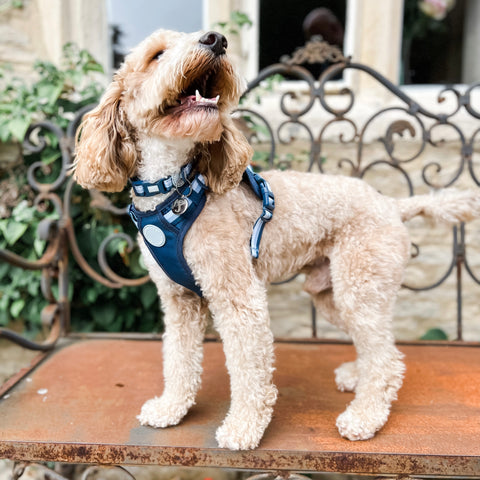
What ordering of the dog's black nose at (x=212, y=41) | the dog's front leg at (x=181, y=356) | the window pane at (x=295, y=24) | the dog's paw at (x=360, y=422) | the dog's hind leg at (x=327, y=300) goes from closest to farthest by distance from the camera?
the dog's black nose at (x=212, y=41), the dog's paw at (x=360, y=422), the dog's front leg at (x=181, y=356), the dog's hind leg at (x=327, y=300), the window pane at (x=295, y=24)

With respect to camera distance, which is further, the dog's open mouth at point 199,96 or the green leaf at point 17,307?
the green leaf at point 17,307

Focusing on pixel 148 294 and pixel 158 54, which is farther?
pixel 148 294

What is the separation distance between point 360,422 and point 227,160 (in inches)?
34.5

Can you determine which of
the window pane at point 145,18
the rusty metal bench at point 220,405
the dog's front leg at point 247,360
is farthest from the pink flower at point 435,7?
the dog's front leg at point 247,360

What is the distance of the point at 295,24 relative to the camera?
2756 millimetres

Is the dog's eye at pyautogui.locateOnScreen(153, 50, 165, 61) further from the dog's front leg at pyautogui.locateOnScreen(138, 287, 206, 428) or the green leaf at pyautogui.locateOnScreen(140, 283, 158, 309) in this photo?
the green leaf at pyautogui.locateOnScreen(140, 283, 158, 309)

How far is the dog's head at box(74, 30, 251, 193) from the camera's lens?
1079 millimetres

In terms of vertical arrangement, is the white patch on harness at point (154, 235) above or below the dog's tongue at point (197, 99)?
below

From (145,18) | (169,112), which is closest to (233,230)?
(169,112)

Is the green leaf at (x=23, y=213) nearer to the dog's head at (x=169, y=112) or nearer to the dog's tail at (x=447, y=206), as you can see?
the dog's head at (x=169, y=112)

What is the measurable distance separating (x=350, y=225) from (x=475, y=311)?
1702 millimetres

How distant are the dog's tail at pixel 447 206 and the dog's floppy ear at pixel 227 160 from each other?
66cm

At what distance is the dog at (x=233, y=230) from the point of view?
45.3 inches

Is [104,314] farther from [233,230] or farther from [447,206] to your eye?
[447,206]
